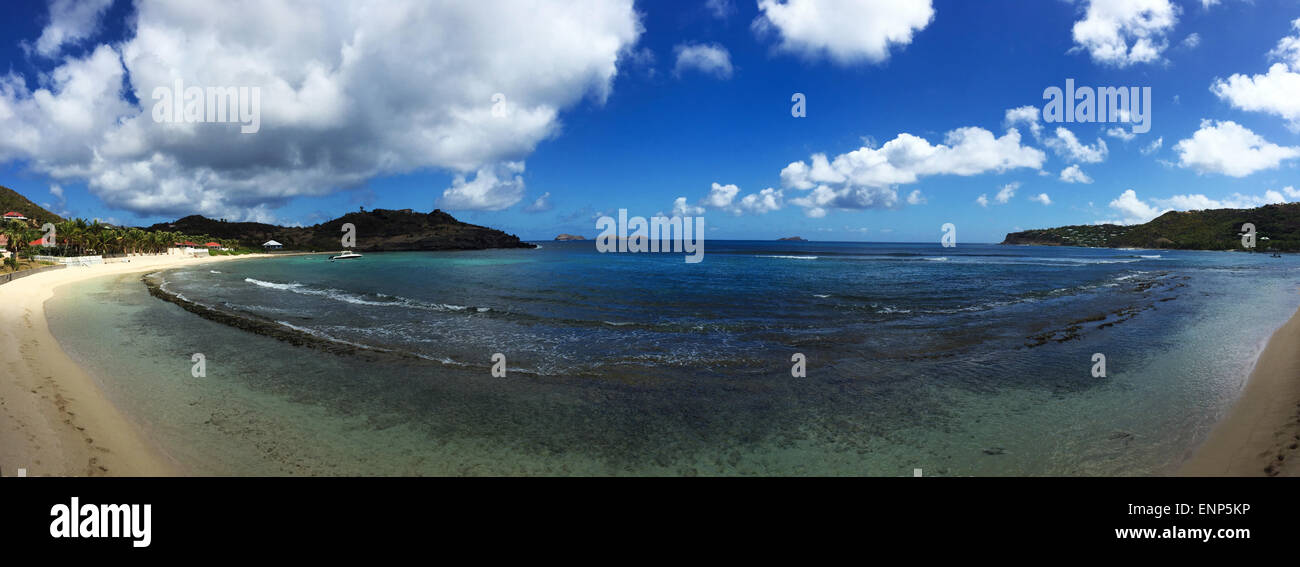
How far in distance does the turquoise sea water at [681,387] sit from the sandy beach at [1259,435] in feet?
1.17

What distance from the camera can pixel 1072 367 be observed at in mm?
13930

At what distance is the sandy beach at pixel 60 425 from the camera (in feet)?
24.2

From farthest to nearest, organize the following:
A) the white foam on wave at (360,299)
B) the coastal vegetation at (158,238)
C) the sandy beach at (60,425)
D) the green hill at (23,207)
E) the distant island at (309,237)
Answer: the distant island at (309,237) → the green hill at (23,207) → the coastal vegetation at (158,238) → the white foam on wave at (360,299) → the sandy beach at (60,425)

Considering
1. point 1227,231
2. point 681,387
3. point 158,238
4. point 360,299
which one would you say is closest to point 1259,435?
point 681,387

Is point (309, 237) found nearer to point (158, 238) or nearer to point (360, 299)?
point (158, 238)

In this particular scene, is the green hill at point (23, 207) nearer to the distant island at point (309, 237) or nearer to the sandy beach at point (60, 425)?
the distant island at point (309, 237)

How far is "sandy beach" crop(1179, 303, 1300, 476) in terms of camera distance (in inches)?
291

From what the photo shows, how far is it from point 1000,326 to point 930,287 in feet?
63.6

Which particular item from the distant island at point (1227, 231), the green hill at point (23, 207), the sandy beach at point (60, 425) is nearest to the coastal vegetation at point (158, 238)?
the green hill at point (23, 207)

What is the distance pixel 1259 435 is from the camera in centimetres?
855

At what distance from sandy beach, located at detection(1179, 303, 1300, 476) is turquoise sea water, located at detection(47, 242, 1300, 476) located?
0.36m

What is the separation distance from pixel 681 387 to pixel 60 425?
12518 mm
